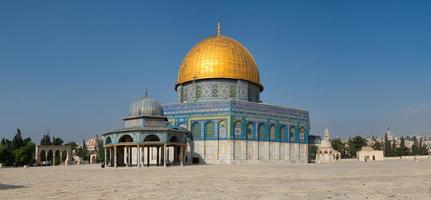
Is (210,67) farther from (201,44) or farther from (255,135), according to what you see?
(255,135)

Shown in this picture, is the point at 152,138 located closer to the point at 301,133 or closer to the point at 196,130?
the point at 196,130

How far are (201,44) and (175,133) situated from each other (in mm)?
15897

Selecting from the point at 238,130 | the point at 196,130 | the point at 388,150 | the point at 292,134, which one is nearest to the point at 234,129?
the point at 238,130

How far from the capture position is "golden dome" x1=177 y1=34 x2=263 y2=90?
160 ft

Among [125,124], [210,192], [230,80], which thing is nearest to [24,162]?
[125,124]

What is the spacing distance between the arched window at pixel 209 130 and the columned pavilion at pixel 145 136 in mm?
2887

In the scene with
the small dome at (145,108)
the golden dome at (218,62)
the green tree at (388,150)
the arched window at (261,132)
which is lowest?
the green tree at (388,150)

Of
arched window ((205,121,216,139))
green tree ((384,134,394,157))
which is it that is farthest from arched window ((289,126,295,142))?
green tree ((384,134,394,157))

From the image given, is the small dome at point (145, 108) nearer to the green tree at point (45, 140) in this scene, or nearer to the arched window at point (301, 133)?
the arched window at point (301, 133)

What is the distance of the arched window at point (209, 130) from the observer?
43781mm

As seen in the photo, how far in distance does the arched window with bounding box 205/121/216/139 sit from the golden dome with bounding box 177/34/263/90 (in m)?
6.23

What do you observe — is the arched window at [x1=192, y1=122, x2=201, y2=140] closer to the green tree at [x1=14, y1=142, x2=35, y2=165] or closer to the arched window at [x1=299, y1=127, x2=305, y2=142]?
the arched window at [x1=299, y1=127, x2=305, y2=142]

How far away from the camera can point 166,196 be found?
38.4 feet

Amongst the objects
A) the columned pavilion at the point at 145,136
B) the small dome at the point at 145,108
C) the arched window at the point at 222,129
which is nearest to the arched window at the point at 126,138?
the columned pavilion at the point at 145,136
